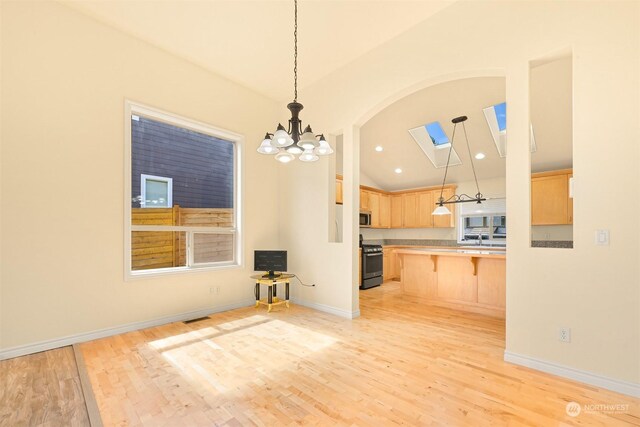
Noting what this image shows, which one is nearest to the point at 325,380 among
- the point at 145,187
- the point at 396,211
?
the point at 145,187

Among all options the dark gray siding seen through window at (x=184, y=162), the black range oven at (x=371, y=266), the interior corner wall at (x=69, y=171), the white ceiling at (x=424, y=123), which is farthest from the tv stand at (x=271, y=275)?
the white ceiling at (x=424, y=123)

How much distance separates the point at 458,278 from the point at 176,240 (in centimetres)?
448

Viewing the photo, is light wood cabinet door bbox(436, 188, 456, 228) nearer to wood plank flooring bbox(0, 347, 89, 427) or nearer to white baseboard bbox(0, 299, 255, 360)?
white baseboard bbox(0, 299, 255, 360)

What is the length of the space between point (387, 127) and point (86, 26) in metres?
5.05

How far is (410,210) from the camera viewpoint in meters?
7.87

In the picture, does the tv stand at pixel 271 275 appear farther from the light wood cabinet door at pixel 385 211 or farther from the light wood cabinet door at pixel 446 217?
the light wood cabinet door at pixel 446 217

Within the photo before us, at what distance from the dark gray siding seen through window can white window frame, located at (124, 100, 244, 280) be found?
10 cm

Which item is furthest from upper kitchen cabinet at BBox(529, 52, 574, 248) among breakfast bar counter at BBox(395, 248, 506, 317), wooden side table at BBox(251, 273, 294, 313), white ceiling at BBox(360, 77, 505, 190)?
wooden side table at BBox(251, 273, 294, 313)

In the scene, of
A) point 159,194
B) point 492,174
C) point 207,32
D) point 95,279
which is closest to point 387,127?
point 492,174

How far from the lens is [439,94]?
489 centimetres

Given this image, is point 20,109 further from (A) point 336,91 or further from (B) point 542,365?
(B) point 542,365

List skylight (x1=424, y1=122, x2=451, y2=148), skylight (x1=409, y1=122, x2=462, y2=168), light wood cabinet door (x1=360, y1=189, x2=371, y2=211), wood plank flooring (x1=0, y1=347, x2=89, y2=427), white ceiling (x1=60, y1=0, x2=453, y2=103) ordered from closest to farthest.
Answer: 1. wood plank flooring (x1=0, y1=347, x2=89, y2=427)
2. white ceiling (x1=60, y1=0, x2=453, y2=103)
3. skylight (x1=424, y1=122, x2=451, y2=148)
4. skylight (x1=409, y1=122, x2=462, y2=168)
5. light wood cabinet door (x1=360, y1=189, x2=371, y2=211)

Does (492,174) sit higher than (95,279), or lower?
higher

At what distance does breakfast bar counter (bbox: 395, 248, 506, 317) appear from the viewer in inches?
171
